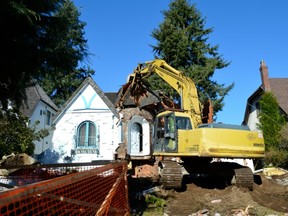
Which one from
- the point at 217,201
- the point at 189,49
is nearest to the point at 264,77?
the point at 189,49

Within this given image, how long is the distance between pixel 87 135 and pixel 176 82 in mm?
10059

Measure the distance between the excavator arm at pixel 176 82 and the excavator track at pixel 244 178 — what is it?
224 cm

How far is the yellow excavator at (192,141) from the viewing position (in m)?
10.1

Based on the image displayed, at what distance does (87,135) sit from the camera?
69.7ft

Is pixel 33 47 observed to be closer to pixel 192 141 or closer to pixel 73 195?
pixel 73 195

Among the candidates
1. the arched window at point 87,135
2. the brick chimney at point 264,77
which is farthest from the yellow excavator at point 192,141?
the brick chimney at point 264,77

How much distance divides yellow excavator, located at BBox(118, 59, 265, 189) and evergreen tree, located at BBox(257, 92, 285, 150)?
36.0 feet

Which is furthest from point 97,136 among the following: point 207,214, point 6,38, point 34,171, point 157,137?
point 6,38

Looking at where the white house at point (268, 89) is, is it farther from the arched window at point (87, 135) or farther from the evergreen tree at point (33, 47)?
the evergreen tree at point (33, 47)

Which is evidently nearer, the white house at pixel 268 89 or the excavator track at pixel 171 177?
the excavator track at pixel 171 177

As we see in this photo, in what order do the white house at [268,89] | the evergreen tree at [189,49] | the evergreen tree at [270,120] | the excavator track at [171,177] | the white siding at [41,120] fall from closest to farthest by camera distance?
1. the excavator track at [171,177]
2. the evergreen tree at [270,120]
3. the white house at [268,89]
4. the white siding at [41,120]
5. the evergreen tree at [189,49]

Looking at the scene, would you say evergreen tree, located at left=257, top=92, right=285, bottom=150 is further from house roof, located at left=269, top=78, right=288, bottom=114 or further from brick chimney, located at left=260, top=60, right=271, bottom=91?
brick chimney, located at left=260, top=60, right=271, bottom=91

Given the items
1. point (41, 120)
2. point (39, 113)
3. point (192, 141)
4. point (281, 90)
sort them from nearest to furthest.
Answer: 1. point (192, 141)
2. point (281, 90)
3. point (39, 113)
4. point (41, 120)

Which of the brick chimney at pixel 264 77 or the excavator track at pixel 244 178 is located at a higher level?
the brick chimney at pixel 264 77
